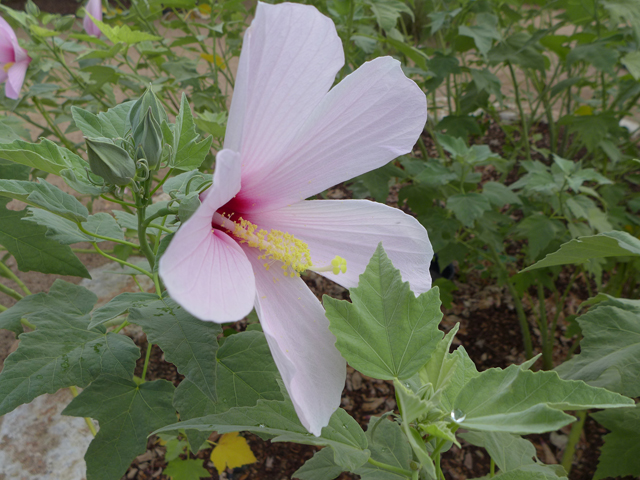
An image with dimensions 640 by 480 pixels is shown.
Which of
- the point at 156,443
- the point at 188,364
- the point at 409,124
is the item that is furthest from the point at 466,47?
the point at 156,443

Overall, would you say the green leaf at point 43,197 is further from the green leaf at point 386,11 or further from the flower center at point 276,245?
the green leaf at point 386,11

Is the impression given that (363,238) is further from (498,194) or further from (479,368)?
(479,368)

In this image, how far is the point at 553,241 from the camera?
1860 millimetres

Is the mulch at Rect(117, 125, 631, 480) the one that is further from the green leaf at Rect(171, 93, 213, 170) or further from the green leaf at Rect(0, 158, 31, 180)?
the green leaf at Rect(171, 93, 213, 170)

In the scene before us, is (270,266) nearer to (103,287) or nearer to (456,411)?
(456,411)

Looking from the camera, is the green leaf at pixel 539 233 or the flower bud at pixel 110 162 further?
the green leaf at pixel 539 233

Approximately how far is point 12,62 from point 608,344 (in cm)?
182

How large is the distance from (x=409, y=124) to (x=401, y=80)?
0.06 m

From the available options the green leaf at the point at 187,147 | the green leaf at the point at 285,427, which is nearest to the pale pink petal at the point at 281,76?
the green leaf at the point at 187,147

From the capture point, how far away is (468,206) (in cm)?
165

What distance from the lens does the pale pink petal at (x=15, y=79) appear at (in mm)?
1437

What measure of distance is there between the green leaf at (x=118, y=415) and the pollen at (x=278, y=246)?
1.43 feet

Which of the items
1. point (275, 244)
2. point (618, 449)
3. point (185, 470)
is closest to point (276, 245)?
point (275, 244)

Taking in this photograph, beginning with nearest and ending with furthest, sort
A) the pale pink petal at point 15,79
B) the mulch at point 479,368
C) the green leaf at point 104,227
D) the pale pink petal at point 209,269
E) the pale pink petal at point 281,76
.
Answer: the pale pink petal at point 209,269 → the pale pink petal at point 281,76 → the green leaf at point 104,227 → the pale pink petal at point 15,79 → the mulch at point 479,368
